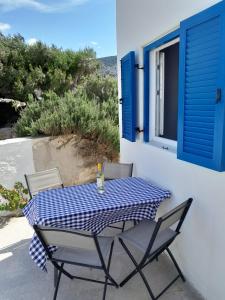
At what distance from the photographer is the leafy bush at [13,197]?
3.93 meters

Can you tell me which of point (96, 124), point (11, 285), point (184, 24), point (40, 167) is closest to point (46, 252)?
point (11, 285)

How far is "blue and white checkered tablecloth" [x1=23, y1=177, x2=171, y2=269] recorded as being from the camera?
7.21 ft

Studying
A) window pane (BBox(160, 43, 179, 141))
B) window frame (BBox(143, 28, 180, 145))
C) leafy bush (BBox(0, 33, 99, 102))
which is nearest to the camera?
window frame (BBox(143, 28, 180, 145))

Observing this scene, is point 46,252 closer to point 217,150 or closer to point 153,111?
point 217,150

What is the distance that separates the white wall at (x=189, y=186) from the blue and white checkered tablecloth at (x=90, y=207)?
0.28m

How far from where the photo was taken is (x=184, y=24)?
2.00 meters

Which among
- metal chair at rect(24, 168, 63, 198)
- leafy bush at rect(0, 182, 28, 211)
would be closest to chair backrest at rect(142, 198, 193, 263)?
metal chair at rect(24, 168, 63, 198)

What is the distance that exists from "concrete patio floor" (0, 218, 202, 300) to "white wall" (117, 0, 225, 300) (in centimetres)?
22

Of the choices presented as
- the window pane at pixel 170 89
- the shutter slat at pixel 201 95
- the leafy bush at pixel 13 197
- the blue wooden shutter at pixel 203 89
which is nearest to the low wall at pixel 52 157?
the leafy bush at pixel 13 197

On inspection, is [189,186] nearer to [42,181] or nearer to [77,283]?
[77,283]

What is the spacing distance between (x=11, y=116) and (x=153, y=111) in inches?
330

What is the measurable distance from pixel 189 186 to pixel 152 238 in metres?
0.67

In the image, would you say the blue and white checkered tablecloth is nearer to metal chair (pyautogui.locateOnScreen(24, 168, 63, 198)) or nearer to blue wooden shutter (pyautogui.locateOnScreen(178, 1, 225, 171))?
metal chair (pyautogui.locateOnScreen(24, 168, 63, 198))

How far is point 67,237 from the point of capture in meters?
1.83
